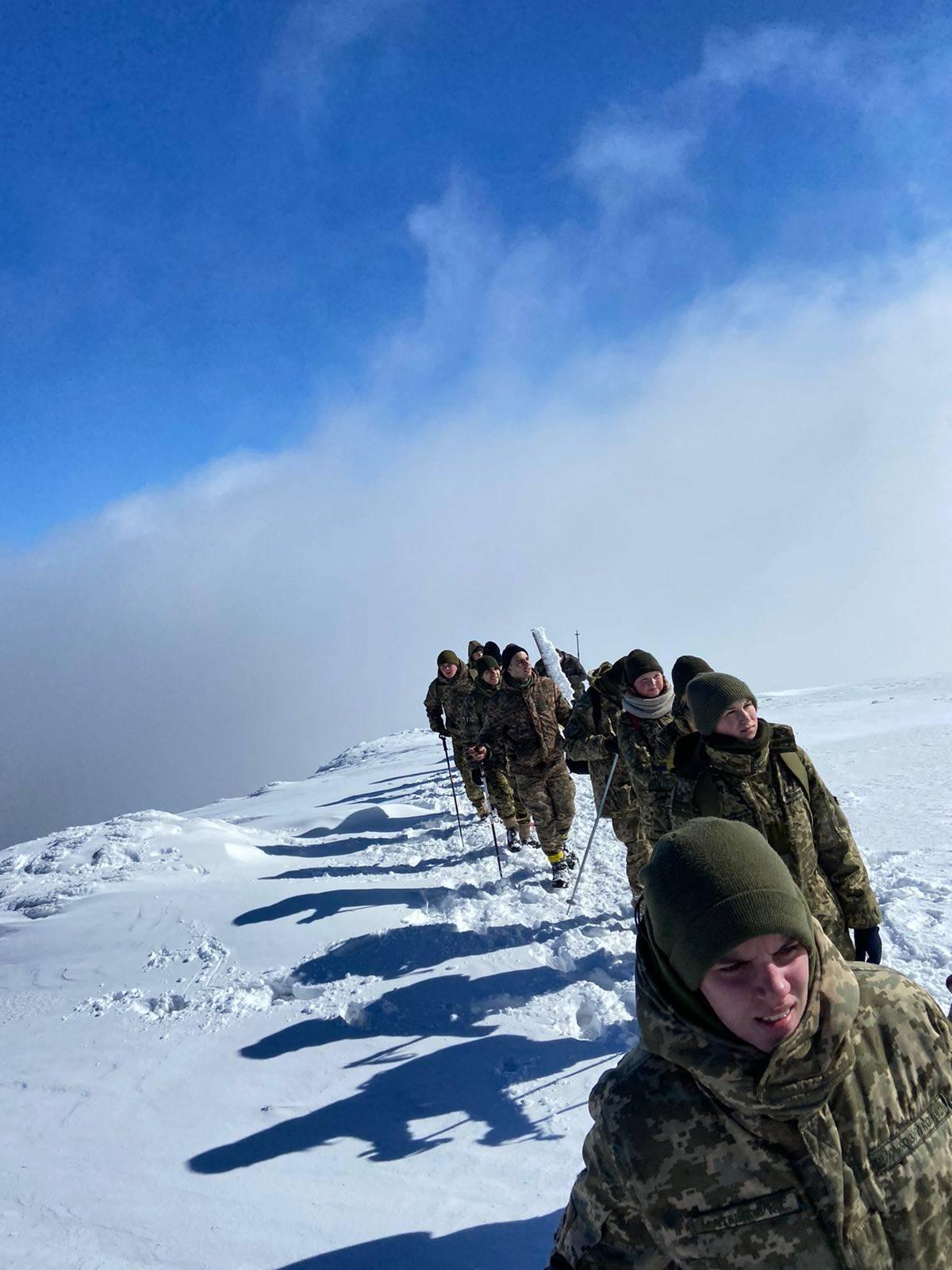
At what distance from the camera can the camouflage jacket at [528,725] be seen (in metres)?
8.39

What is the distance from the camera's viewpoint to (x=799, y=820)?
11.5ft

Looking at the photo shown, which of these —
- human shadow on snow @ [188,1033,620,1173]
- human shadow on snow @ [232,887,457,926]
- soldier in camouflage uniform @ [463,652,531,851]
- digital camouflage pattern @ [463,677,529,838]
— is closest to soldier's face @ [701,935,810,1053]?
human shadow on snow @ [188,1033,620,1173]

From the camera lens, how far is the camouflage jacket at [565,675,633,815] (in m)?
6.99

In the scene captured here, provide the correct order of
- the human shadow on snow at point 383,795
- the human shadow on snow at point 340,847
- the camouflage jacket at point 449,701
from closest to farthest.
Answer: the human shadow on snow at point 340,847 < the camouflage jacket at point 449,701 < the human shadow on snow at point 383,795

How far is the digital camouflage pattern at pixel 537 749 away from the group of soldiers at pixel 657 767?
0.01 metres

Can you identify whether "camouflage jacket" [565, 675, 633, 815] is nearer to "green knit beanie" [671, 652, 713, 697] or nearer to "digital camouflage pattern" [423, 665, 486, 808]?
"green knit beanie" [671, 652, 713, 697]

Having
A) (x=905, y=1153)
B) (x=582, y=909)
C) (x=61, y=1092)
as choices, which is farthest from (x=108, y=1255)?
(x=582, y=909)

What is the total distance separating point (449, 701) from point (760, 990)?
10.8 metres

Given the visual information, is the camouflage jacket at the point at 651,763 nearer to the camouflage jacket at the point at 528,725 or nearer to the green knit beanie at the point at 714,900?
the camouflage jacket at the point at 528,725

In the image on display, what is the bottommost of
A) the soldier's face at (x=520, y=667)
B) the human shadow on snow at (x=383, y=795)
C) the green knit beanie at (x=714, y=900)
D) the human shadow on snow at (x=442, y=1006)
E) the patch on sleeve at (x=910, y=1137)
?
the human shadow on snow at (x=442, y=1006)

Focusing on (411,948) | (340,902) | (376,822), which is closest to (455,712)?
(376,822)

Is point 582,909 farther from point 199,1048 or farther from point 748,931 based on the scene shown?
point 748,931

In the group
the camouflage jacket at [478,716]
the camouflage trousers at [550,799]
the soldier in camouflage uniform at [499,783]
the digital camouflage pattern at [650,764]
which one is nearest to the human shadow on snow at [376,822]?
the camouflage jacket at [478,716]

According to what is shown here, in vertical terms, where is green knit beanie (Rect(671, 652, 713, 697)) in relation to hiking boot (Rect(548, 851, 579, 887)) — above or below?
above
